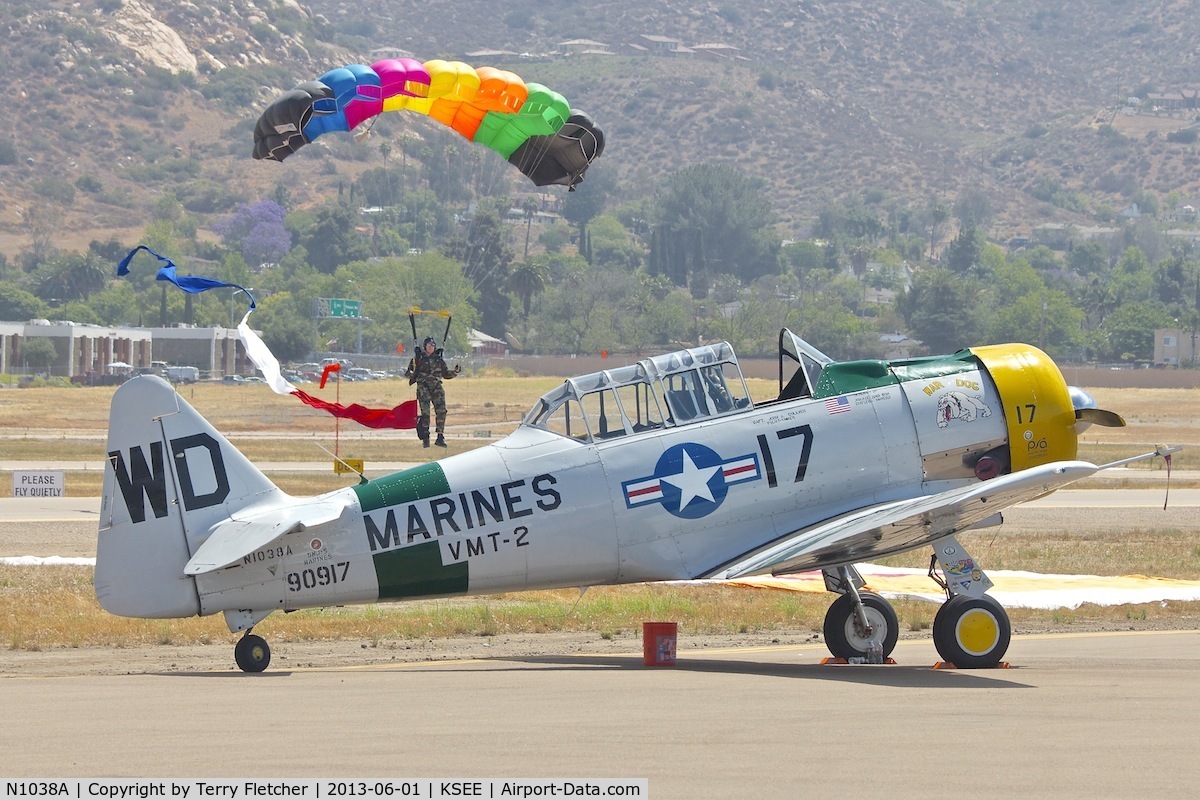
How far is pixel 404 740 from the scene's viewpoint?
31.0 feet

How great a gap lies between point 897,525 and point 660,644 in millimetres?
2502

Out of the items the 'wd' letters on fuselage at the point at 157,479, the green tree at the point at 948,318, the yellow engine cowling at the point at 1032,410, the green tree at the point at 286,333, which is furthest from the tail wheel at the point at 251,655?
the green tree at the point at 948,318

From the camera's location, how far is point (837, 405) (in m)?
14.3

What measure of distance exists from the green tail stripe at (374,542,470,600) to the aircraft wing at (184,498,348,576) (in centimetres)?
59

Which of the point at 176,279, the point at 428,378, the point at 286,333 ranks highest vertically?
the point at 286,333

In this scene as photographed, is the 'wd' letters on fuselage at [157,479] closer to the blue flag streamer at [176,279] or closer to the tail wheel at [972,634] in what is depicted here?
the blue flag streamer at [176,279]

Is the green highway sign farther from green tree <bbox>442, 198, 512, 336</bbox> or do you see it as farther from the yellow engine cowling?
the yellow engine cowling

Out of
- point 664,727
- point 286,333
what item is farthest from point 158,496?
point 286,333

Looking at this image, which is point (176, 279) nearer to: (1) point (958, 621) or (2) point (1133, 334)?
(1) point (958, 621)

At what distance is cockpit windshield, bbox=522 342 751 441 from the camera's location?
14.0 meters

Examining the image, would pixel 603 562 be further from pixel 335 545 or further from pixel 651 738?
pixel 651 738

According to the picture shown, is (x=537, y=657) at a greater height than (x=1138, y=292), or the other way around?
(x=1138, y=292)

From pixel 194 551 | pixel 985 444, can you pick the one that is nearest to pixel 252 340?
pixel 194 551

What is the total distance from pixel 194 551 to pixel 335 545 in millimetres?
1181
